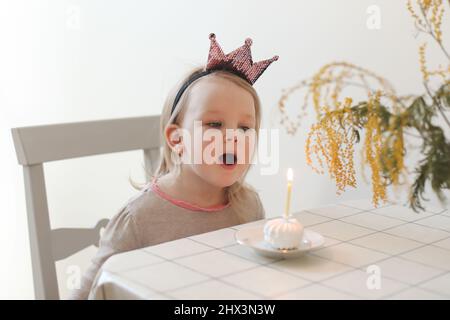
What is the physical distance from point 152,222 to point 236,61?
376 mm

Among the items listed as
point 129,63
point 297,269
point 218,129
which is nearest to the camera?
point 297,269

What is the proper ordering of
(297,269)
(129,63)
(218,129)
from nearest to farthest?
(297,269) < (218,129) < (129,63)

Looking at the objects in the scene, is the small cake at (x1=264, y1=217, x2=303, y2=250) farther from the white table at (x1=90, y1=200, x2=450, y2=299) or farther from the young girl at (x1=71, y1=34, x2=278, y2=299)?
the young girl at (x1=71, y1=34, x2=278, y2=299)

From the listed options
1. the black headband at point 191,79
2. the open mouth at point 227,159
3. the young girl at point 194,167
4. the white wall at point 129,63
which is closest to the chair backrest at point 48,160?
the young girl at point 194,167

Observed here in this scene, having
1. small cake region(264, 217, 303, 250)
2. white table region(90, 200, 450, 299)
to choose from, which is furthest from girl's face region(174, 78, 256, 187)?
small cake region(264, 217, 303, 250)

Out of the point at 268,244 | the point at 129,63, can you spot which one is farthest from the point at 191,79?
the point at 129,63

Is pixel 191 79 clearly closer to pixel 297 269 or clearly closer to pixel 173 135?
pixel 173 135

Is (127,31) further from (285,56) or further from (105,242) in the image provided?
(105,242)

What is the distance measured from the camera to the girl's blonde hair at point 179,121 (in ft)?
4.42

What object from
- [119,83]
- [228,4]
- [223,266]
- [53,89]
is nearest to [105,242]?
[223,266]

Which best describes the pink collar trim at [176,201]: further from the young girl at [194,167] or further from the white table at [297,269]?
the white table at [297,269]

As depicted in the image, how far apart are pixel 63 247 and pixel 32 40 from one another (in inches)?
52.1

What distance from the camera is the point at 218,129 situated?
4.27 ft

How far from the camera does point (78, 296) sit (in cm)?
123
